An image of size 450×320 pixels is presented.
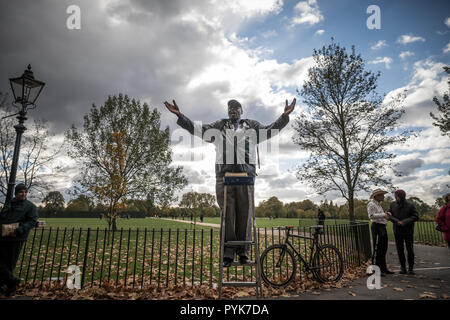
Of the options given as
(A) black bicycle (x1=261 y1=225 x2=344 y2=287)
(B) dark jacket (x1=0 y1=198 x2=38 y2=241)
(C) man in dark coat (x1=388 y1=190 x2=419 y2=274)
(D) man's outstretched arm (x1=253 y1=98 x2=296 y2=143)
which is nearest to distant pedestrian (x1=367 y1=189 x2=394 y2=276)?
(C) man in dark coat (x1=388 y1=190 x2=419 y2=274)

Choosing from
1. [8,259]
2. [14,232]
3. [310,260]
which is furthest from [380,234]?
[8,259]

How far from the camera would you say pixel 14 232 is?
14.9 ft

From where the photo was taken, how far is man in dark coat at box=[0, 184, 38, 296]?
14.8 feet

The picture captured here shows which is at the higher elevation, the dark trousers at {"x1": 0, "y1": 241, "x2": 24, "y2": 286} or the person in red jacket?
the person in red jacket

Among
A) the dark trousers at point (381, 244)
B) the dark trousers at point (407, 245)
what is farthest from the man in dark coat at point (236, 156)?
the dark trousers at point (407, 245)

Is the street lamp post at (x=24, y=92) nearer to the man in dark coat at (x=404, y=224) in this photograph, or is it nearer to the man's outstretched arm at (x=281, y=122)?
the man's outstretched arm at (x=281, y=122)

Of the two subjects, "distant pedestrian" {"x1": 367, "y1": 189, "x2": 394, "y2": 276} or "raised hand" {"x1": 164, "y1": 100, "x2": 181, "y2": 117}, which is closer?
"raised hand" {"x1": 164, "y1": 100, "x2": 181, "y2": 117}

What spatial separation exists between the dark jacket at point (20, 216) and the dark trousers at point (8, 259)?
0.14 m

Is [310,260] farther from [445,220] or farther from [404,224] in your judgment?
[445,220]

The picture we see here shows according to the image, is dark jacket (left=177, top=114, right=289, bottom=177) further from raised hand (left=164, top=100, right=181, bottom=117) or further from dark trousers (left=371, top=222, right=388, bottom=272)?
dark trousers (left=371, top=222, right=388, bottom=272)

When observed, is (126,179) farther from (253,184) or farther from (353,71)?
(353,71)

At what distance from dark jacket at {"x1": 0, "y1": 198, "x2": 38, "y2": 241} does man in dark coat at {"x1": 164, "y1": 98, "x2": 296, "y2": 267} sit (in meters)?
3.84

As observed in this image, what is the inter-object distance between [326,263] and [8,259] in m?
7.01
